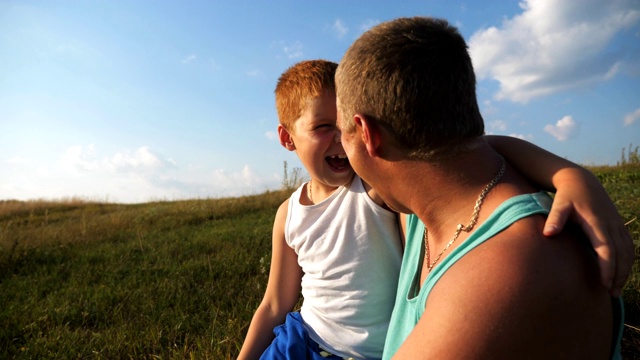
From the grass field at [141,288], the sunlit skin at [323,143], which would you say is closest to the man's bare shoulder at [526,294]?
the sunlit skin at [323,143]

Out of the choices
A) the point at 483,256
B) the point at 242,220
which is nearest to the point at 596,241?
the point at 483,256

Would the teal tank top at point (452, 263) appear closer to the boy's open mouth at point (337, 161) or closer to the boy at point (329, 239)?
the boy at point (329, 239)

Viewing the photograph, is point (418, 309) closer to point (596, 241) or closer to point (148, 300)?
point (596, 241)

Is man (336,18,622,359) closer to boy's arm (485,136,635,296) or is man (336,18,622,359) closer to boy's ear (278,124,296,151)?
boy's arm (485,136,635,296)

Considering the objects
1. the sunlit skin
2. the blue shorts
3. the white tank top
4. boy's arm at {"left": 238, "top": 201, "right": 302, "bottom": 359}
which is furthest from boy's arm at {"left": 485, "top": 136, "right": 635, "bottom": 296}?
boy's arm at {"left": 238, "top": 201, "right": 302, "bottom": 359}

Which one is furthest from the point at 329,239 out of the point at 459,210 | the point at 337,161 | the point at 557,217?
the point at 557,217

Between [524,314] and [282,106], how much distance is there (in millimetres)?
1732

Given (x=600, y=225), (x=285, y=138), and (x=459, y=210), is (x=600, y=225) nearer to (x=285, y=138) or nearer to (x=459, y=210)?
(x=459, y=210)

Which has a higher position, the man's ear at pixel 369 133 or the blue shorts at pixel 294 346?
the man's ear at pixel 369 133

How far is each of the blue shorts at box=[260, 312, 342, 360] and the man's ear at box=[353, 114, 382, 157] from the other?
1247 mm

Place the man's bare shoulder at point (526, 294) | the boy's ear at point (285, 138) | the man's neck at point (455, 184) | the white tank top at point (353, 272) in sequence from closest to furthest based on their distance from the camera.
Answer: the man's bare shoulder at point (526, 294)
the man's neck at point (455, 184)
the white tank top at point (353, 272)
the boy's ear at point (285, 138)

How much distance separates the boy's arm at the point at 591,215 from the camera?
1271 mm

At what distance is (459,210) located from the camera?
59.2 inches

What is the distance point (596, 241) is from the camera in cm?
129
